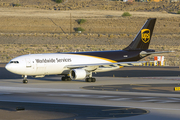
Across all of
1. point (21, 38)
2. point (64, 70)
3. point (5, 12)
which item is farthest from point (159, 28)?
point (64, 70)

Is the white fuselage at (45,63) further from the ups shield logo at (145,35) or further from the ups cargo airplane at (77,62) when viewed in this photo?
the ups shield logo at (145,35)

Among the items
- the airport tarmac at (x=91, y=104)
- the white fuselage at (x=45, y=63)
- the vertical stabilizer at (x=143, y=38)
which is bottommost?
the airport tarmac at (x=91, y=104)

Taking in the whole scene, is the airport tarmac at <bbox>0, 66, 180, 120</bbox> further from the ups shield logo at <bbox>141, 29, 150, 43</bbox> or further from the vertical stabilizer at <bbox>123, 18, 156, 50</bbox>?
the ups shield logo at <bbox>141, 29, 150, 43</bbox>

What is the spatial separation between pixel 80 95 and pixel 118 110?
8.30 metres

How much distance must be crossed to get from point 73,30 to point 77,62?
107418 millimetres

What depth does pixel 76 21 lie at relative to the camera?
161 metres

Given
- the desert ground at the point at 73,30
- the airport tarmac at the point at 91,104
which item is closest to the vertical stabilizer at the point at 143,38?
the airport tarmac at the point at 91,104

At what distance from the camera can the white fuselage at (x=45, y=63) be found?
135ft

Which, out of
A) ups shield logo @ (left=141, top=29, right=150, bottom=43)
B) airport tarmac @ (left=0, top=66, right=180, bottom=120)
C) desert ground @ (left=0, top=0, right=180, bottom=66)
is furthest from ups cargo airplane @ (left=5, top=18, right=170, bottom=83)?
desert ground @ (left=0, top=0, right=180, bottom=66)

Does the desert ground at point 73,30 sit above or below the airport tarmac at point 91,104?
above

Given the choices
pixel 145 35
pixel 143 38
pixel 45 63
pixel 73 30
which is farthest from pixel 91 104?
pixel 73 30

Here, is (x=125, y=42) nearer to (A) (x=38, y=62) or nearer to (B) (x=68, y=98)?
(A) (x=38, y=62)

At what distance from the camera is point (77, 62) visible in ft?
146

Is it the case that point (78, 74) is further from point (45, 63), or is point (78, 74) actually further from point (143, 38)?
point (143, 38)
